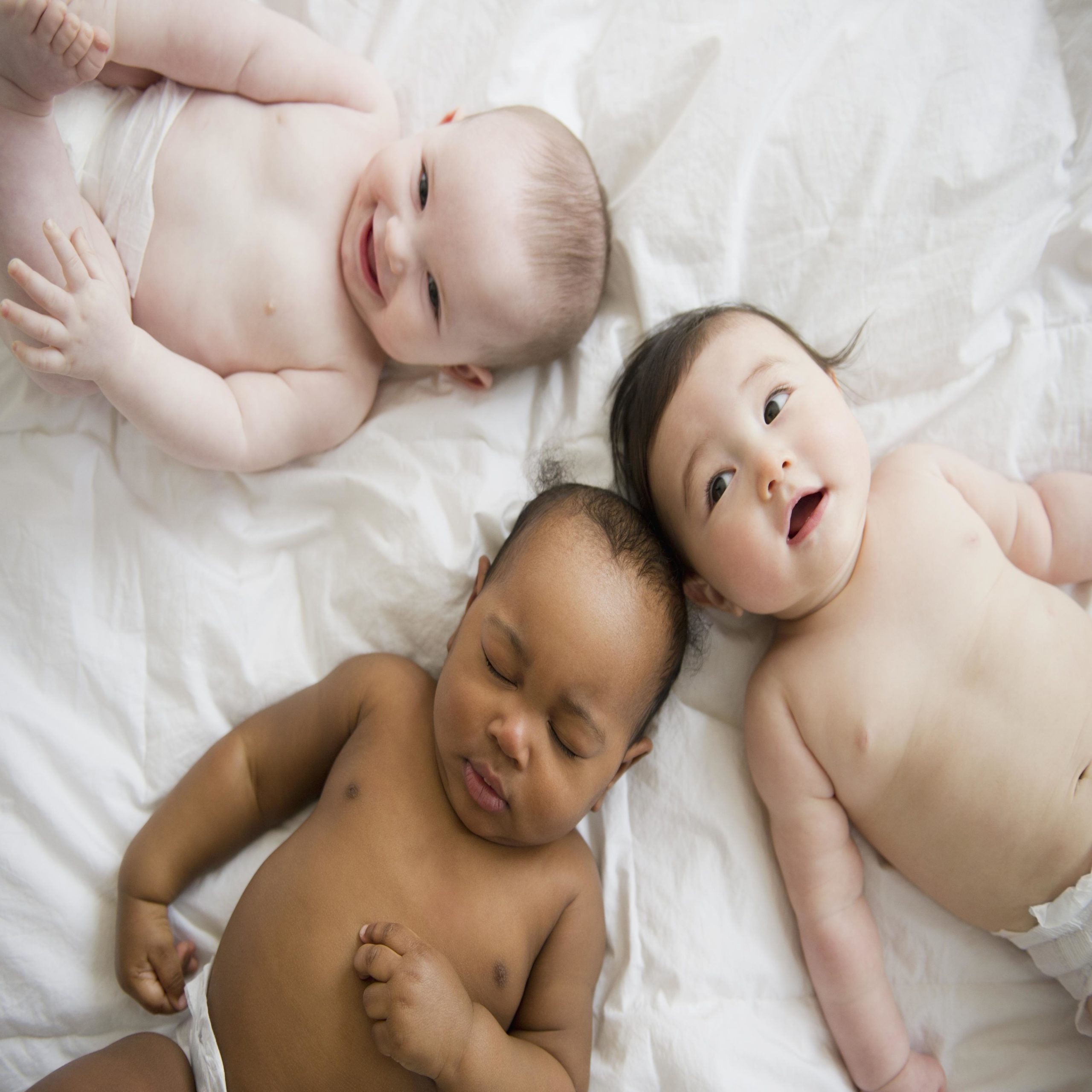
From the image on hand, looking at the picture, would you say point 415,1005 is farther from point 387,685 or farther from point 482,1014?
point 387,685

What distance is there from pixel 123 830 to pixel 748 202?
1.61 m

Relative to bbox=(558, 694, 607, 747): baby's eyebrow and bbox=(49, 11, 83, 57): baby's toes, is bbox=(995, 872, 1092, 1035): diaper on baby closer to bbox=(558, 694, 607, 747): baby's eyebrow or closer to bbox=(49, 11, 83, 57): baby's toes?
bbox=(558, 694, 607, 747): baby's eyebrow

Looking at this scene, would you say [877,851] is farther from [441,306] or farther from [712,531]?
[441,306]

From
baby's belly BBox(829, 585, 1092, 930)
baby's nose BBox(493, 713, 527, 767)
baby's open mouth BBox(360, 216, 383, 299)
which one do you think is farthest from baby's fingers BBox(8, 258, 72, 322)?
baby's belly BBox(829, 585, 1092, 930)

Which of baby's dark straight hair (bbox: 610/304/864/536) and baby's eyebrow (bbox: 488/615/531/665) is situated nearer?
baby's eyebrow (bbox: 488/615/531/665)

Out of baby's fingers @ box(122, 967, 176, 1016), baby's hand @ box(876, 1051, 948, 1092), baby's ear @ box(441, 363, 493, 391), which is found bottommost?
baby's fingers @ box(122, 967, 176, 1016)

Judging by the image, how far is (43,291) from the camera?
1316mm

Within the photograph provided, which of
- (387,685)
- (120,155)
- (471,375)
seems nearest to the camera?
(387,685)

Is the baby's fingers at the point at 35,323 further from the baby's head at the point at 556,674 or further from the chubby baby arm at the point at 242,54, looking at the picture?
the baby's head at the point at 556,674

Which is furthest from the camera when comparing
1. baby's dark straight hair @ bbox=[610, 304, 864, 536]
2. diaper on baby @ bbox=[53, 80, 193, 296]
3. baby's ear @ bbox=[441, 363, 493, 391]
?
baby's ear @ bbox=[441, 363, 493, 391]

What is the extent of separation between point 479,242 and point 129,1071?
1.41m

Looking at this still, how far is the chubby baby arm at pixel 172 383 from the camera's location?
4.39 feet

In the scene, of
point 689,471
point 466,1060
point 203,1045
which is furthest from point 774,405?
point 203,1045

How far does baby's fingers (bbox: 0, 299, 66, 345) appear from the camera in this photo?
129cm
